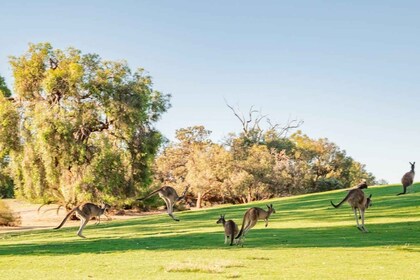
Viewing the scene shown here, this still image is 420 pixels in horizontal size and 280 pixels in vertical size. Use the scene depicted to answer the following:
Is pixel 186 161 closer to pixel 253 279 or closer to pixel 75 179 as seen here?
pixel 75 179

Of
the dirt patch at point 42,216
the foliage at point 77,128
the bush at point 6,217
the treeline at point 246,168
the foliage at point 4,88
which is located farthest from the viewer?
the treeline at point 246,168

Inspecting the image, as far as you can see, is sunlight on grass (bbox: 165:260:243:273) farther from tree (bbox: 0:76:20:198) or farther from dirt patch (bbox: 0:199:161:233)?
tree (bbox: 0:76:20:198)

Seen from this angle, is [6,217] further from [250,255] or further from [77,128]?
[250,255]

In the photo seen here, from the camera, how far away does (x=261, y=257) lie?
13.7 meters

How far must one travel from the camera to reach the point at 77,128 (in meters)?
42.9

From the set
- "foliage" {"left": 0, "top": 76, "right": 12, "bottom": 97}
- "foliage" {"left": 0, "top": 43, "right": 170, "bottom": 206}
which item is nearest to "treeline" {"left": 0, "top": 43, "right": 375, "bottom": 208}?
"foliage" {"left": 0, "top": 43, "right": 170, "bottom": 206}

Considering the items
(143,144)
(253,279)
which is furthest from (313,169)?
(253,279)

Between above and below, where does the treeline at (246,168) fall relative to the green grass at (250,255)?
above

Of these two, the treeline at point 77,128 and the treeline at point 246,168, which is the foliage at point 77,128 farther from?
the treeline at point 246,168

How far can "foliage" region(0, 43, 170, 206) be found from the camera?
4206cm

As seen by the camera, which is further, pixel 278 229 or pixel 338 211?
pixel 338 211

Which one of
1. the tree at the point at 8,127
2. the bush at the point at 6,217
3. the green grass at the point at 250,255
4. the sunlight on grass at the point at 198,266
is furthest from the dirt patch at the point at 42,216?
the sunlight on grass at the point at 198,266

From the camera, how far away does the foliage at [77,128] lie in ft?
138

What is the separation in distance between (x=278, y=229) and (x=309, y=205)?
12998 millimetres
